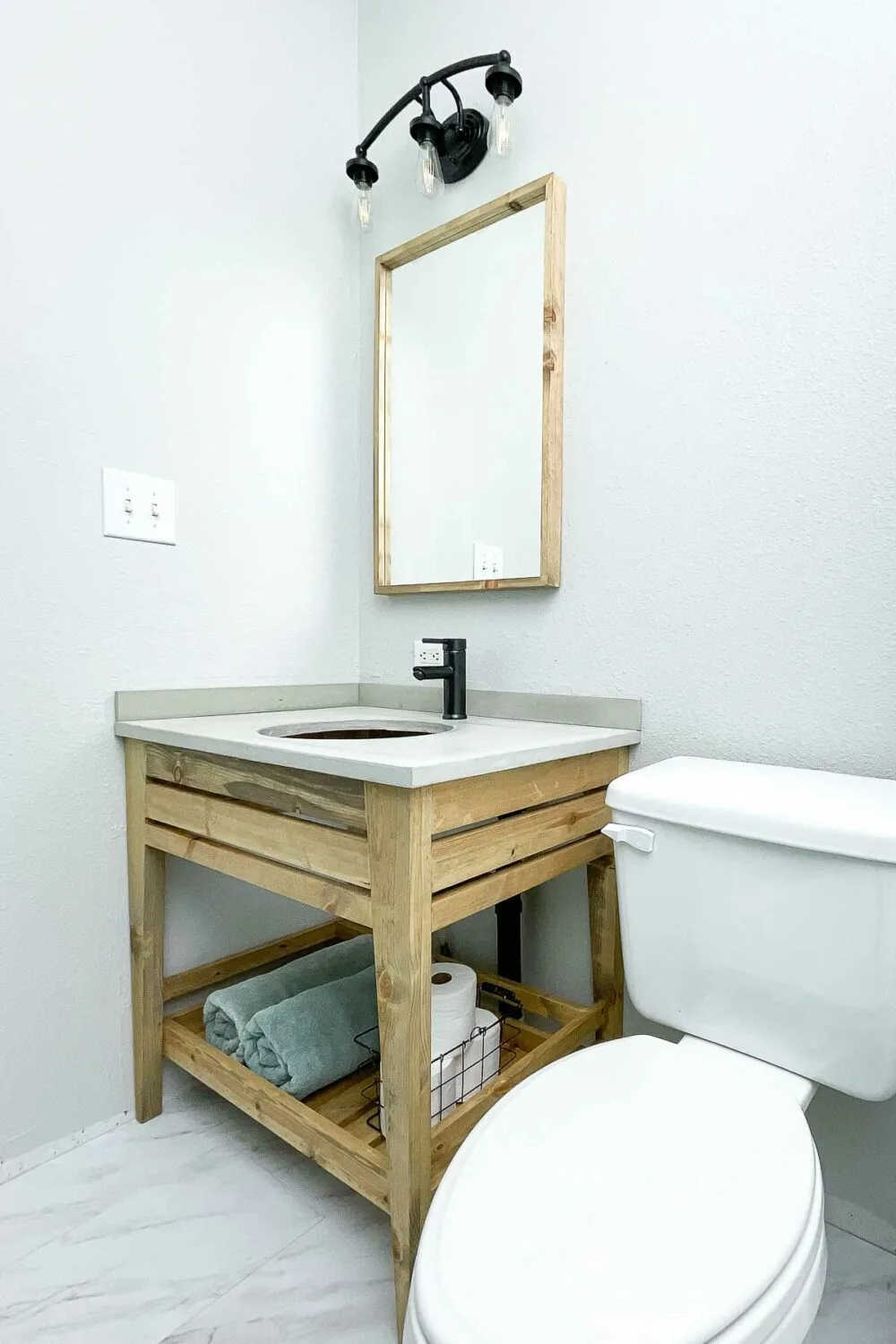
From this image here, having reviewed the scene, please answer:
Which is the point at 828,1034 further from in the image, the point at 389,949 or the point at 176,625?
the point at 176,625

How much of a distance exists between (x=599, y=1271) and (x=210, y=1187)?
2.70 feet

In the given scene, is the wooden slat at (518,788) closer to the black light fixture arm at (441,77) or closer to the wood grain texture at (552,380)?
the wood grain texture at (552,380)

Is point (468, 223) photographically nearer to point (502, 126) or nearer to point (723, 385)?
point (502, 126)

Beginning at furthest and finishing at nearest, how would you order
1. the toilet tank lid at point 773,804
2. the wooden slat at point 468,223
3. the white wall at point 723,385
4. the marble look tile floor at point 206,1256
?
the wooden slat at point 468,223 < the white wall at point 723,385 < the marble look tile floor at point 206,1256 < the toilet tank lid at point 773,804

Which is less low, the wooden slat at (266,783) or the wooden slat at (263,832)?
the wooden slat at (266,783)

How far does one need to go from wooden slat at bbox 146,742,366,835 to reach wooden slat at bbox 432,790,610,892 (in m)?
0.12

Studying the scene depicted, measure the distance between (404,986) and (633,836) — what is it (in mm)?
354

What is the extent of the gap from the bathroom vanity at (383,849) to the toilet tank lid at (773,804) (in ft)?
0.50

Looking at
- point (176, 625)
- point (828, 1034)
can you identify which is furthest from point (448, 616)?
point (828, 1034)

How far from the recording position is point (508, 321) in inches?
54.5

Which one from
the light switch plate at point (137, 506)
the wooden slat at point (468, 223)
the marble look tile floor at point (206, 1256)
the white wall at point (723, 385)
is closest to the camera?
the marble look tile floor at point (206, 1256)

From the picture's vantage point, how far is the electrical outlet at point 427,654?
153 cm

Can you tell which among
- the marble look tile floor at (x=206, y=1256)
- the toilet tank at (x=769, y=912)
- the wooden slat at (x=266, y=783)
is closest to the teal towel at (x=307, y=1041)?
the marble look tile floor at (x=206, y=1256)

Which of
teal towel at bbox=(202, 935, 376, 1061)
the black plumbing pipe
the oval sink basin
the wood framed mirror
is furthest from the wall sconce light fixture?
teal towel at bbox=(202, 935, 376, 1061)
